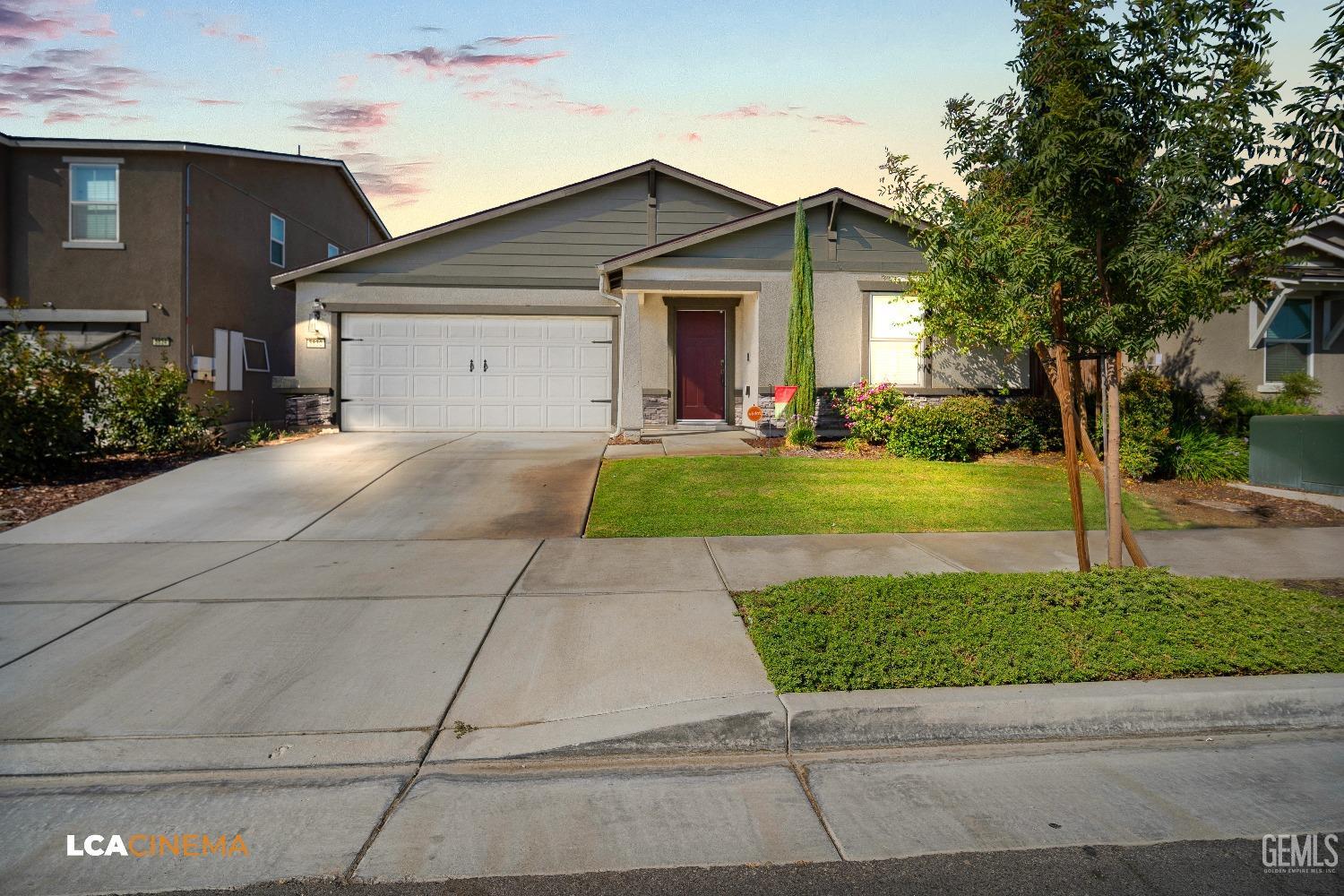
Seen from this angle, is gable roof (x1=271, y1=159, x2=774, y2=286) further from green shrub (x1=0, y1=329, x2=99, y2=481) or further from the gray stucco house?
green shrub (x1=0, y1=329, x2=99, y2=481)

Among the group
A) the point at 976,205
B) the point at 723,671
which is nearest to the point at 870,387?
the point at 976,205

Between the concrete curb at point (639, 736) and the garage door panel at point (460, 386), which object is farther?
the garage door panel at point (460, 386)

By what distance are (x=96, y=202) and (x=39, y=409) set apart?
815cm

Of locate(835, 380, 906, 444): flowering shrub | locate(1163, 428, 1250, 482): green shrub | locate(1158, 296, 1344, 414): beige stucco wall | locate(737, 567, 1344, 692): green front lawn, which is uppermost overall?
locate(1158, 296, 1344, 414): beige stucco wall

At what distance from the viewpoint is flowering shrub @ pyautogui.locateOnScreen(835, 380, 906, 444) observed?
1388 centimetres

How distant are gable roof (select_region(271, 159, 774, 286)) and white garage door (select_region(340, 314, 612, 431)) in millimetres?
1205

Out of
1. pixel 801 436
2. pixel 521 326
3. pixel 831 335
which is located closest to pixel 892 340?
pixel 831 335

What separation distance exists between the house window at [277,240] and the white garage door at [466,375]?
4942mm

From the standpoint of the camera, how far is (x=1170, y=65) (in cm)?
573

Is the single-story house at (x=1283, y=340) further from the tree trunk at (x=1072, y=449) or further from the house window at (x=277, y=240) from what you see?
the house window at (x=277, y=240)

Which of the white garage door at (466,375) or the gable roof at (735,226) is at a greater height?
the gable roof at (735,226)

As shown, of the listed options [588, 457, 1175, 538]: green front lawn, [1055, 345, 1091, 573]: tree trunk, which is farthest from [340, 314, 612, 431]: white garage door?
[1055, 345, 1091, 573]: tree trunk

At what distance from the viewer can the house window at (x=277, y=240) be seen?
20359mm

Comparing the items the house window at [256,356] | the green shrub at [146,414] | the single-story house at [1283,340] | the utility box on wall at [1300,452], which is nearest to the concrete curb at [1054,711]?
the utility box on wall at [1300,452]
